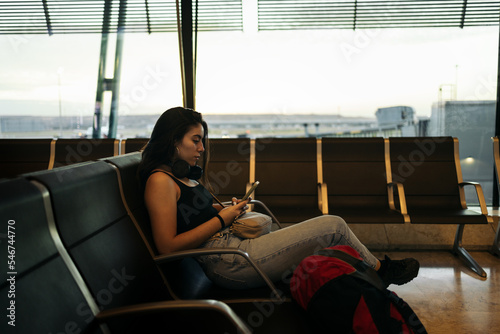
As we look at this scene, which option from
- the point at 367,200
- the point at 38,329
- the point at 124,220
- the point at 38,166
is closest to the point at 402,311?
the point at 124,220

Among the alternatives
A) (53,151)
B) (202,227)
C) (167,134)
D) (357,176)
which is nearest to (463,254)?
(357,176)

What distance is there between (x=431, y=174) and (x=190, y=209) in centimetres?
249

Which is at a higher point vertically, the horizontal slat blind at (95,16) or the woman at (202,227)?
the horizontal slat blind at (95,16)

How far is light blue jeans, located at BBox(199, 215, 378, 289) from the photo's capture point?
5.69 ft

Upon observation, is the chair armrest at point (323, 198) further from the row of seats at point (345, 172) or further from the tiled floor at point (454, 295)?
the tiled floor at point (454, 295)

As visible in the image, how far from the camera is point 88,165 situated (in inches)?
53.4

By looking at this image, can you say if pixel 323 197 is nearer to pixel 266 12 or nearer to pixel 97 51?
pixel 266 12

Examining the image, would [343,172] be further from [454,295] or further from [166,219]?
[166,219]

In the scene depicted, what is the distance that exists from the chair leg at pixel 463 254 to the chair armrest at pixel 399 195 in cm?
58

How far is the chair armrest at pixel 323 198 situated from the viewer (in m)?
3.25

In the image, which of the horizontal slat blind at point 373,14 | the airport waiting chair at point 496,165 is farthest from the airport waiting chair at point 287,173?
the airport waiting chair at point 496,165

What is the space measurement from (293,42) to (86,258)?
363 cm

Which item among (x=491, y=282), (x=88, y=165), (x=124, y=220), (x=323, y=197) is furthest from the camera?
(x=323, y=197)

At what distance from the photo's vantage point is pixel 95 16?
14.5ft
